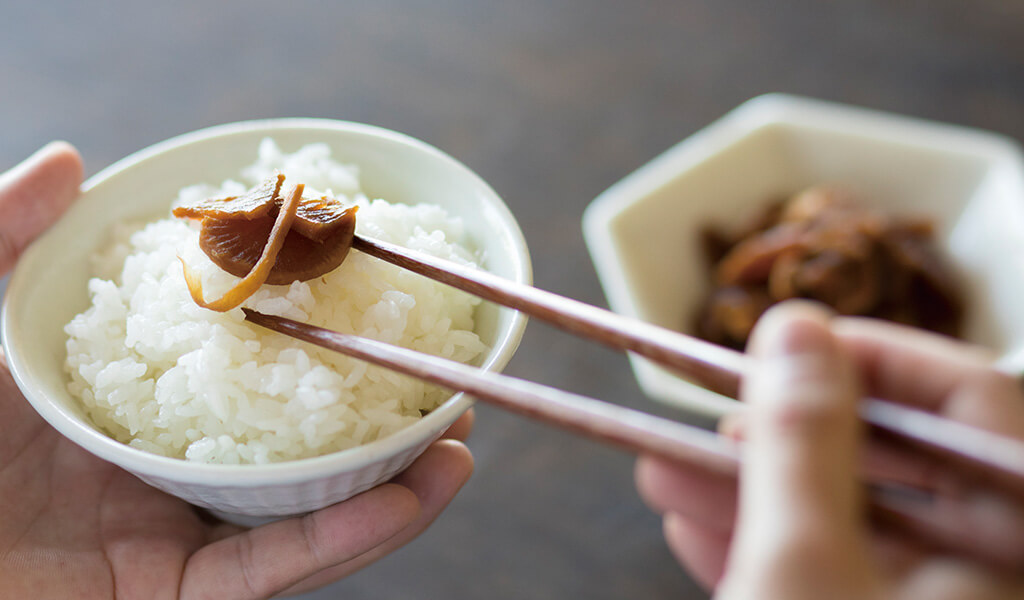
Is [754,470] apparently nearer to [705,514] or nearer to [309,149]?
[705,514]

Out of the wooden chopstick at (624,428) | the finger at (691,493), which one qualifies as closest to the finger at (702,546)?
the finger at (691,493)

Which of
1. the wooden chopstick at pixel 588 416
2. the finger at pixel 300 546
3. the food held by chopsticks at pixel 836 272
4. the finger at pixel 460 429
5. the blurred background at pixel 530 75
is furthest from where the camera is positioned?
the blurred background at pixel 530 75

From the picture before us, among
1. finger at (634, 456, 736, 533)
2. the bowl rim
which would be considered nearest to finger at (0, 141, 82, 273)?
the bowl rim

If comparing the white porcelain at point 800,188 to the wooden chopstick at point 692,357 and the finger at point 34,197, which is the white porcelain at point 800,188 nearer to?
the wooden chopstick at point 692,357

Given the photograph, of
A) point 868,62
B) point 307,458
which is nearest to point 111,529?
point 307,458

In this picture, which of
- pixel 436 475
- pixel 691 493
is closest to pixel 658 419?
pixel 691 493

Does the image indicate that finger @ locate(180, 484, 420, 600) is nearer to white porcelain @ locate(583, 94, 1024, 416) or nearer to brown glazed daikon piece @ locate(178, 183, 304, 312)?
brown glazed daikon piece @ locate(178, 183, 304, 312)
